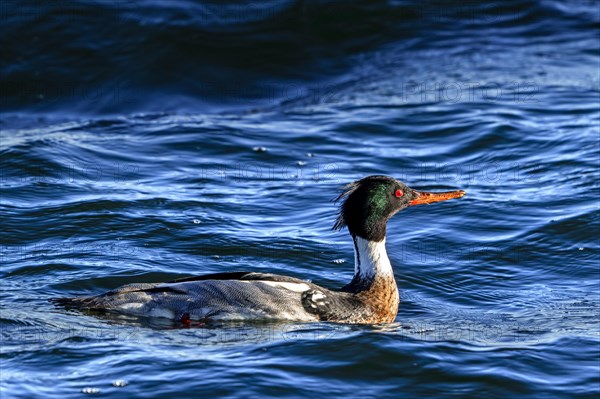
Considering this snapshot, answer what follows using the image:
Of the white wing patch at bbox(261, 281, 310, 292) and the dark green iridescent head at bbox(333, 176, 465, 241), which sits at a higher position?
the dark green iridescent head at bbox(333, 176, 465, 241)

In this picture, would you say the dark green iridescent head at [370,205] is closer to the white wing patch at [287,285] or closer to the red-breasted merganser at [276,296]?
the red-breasted merganser at [276,296]

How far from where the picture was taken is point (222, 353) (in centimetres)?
883

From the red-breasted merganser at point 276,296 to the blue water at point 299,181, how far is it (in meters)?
0.17

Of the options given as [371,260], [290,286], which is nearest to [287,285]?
[290,286]

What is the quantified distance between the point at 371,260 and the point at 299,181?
4.58m

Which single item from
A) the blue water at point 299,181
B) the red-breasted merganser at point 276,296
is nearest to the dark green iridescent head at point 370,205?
the red-breasted merganser at point 276,296

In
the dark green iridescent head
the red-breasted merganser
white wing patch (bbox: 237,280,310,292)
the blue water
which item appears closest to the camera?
the blue water

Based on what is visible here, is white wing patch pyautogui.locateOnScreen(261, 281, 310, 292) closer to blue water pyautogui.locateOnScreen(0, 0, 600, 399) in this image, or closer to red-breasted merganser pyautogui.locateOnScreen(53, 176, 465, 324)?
red-breasted merganser pyautogui.locateOnScreen(53, 176, 465, 324)

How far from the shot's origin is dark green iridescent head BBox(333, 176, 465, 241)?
33.9 feet

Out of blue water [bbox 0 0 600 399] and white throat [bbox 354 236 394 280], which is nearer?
blue water [bbox 0 0 600 399]

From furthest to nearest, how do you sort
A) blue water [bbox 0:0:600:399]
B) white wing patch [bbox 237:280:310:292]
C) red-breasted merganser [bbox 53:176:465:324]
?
white wing patch [bbox 237:280:310:292]
red-breasted merganser [bbox 53:176:465:324]
blue water [bbox 0:0:600:399]

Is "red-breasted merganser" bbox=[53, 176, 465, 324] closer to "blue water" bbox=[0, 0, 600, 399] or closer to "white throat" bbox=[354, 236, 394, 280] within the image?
"white throat" bbox=[354, 236, 394, 280]

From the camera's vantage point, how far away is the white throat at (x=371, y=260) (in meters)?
10.3

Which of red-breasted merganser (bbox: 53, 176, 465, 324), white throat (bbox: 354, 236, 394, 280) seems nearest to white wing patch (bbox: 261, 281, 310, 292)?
red-breasted merganser (bbox: 53, 176, 465, 324)
